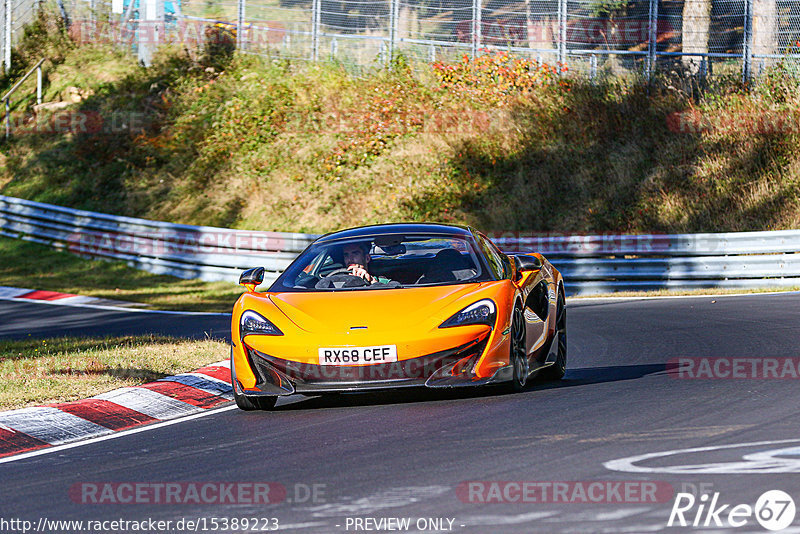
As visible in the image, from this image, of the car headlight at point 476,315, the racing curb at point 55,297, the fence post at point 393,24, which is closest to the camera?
the car headlight at point 476,315

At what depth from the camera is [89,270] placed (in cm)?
2572

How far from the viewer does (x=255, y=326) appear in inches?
317

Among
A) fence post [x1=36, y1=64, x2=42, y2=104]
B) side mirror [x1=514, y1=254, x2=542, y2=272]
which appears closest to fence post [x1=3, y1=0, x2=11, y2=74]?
fence post [x1=36, y1=64, x2=42, y2=104]

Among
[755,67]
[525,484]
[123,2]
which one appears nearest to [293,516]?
[525,484]

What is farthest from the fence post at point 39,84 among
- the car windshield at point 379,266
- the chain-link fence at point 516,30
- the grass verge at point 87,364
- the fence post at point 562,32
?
the car windshield at point 379,266

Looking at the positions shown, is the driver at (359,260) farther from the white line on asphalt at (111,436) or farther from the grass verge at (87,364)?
the grass verge at (87,364)

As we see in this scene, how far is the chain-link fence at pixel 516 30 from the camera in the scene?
2636cm

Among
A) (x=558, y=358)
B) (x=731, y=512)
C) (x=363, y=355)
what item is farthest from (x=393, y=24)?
(x=731, y=512)

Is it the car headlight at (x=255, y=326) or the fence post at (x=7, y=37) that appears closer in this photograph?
the car headlight at (x=255, y=326)

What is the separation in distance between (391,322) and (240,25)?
28028 millimetres

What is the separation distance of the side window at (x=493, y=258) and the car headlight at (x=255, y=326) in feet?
5.77

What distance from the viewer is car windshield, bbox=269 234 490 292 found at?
8602mm

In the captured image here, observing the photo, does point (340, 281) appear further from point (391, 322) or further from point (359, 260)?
point (391, 322)

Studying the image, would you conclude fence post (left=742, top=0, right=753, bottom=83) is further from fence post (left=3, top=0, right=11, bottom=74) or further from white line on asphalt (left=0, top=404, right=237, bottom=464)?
fence post (left=3, top=0, right=11, bottom=74)
